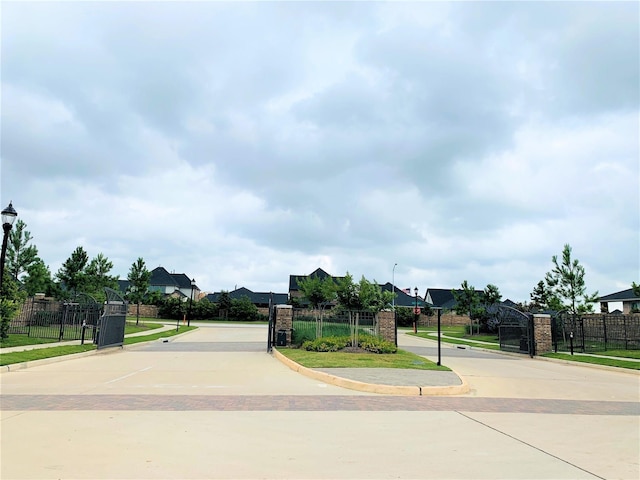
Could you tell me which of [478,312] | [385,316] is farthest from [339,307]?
[478,312]

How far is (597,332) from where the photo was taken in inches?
1198

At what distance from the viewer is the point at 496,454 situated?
654cm

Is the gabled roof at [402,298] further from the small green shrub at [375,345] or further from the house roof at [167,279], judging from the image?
the small green shrub at [375,345]

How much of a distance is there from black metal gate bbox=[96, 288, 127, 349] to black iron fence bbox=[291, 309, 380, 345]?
28.8 ft

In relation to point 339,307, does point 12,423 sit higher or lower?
lower

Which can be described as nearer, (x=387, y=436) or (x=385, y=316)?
(x=387, y=436)

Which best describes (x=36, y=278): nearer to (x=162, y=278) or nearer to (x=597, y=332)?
(x=597, y=332)

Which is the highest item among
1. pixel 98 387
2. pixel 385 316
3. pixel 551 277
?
pixel 551 277

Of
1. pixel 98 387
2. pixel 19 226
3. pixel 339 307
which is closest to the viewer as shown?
pixel 98 387

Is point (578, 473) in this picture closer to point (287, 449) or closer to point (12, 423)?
point (287, 449)

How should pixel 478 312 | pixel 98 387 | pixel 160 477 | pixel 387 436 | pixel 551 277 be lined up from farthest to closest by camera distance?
pixel 478 312 → pixel 551 277 → pixel 98 387 → pixel 387 436 → pixel 160 477

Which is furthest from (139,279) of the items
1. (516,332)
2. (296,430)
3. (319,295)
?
(296,430)

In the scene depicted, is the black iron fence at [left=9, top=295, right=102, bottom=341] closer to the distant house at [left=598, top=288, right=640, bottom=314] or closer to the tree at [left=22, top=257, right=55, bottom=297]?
the tree at [left=22, top=257, right=55, bottom=297]

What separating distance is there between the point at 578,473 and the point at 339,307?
56.4 feet
